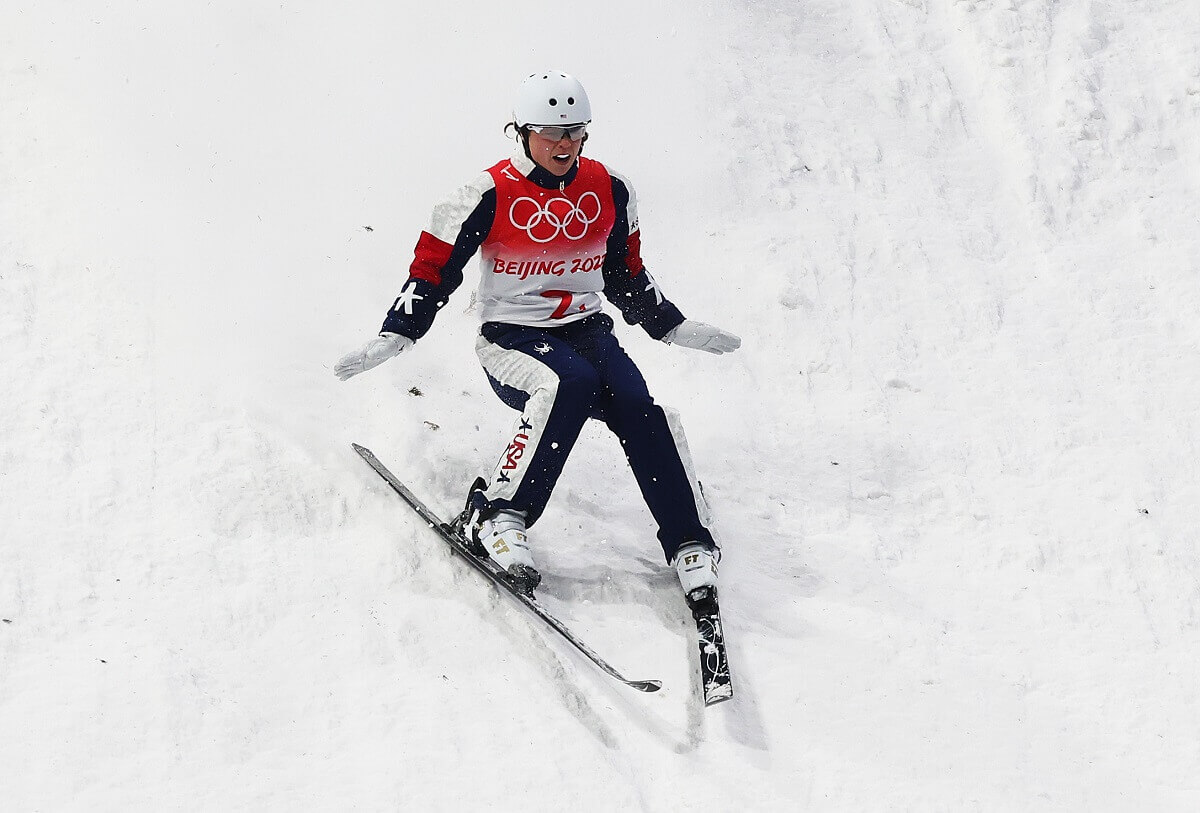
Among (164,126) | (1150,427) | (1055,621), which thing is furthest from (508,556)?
(164,126)

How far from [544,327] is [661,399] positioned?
1.16 m

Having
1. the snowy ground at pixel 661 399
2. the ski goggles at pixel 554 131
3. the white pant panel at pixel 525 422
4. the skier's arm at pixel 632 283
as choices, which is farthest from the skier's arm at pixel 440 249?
the snowy ground at pixel 661 399

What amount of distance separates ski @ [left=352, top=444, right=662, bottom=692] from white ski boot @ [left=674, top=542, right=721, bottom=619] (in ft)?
1.23

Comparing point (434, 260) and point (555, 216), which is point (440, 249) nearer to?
point (434, 260)

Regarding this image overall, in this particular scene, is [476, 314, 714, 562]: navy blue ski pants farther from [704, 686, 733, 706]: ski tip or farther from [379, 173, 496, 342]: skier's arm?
[704, 686, 733, 706]: ski tip

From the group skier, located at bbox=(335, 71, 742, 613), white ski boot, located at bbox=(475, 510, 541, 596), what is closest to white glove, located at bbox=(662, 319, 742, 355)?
skier, located at bbox=(335, 71, 742, 613)

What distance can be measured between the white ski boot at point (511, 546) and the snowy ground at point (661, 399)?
14 cm

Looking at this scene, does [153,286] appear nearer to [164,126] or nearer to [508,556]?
[164,126]

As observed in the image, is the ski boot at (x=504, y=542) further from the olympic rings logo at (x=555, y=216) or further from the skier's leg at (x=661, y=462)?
the olympic rings logo at (x=555, y=216)

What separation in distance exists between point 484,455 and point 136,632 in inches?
62.9

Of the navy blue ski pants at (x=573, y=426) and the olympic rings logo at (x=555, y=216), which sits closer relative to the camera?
the navy blue ski pants at (x=573, y=426)

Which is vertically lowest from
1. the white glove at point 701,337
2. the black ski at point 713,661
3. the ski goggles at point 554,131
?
the black ski at point 713,661

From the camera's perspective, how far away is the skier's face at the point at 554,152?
4.42 meters

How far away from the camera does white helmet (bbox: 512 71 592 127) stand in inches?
171
